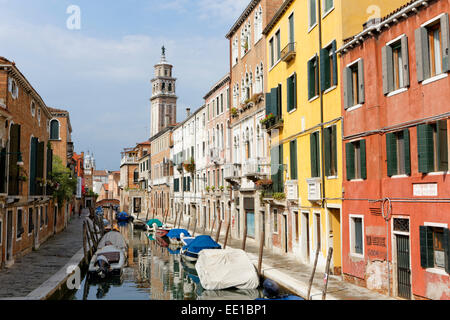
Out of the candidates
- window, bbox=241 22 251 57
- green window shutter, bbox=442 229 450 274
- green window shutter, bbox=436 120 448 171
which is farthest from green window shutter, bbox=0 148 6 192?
window, bbox=241 22 251 57

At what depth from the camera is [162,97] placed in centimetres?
7831

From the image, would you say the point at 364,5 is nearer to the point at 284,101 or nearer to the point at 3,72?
the point at 284,101

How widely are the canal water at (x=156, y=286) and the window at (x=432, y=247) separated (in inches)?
254

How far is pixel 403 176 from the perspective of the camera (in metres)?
10.4

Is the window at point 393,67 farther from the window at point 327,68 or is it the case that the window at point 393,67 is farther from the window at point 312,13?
the window at point 312,13

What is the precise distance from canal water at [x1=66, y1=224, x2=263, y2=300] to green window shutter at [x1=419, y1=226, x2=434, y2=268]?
640 cm

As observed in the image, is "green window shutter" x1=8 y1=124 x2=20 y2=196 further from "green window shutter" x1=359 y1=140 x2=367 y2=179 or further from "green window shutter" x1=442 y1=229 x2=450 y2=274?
"green window shutter" x1=442 y1=229 x2=450 y2=274

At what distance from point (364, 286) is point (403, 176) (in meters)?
3.30

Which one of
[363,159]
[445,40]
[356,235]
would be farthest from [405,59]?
[356,235]

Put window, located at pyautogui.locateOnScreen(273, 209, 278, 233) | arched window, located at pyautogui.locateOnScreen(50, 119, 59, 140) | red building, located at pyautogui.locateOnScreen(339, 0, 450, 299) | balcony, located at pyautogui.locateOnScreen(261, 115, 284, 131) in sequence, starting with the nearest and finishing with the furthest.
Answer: red building, located at pyautogui.locateOnScreen(339, 0, 450, 299), balcony, located at pyautogui.locateOnScreen(261, 115, 284, 131), window, located at pyautogui.locateOnScreen(273, 209, 278, 233), arched window, located at pyautogui.locateOnScreen(50, 119, 59, 140)

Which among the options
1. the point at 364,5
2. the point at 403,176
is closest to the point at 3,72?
the point at 364,5

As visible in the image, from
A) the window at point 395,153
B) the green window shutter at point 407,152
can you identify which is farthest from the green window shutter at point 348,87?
the green window shutter at point 407,152

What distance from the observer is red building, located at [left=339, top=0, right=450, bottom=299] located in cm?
930

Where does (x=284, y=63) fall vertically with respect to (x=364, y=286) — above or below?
above
